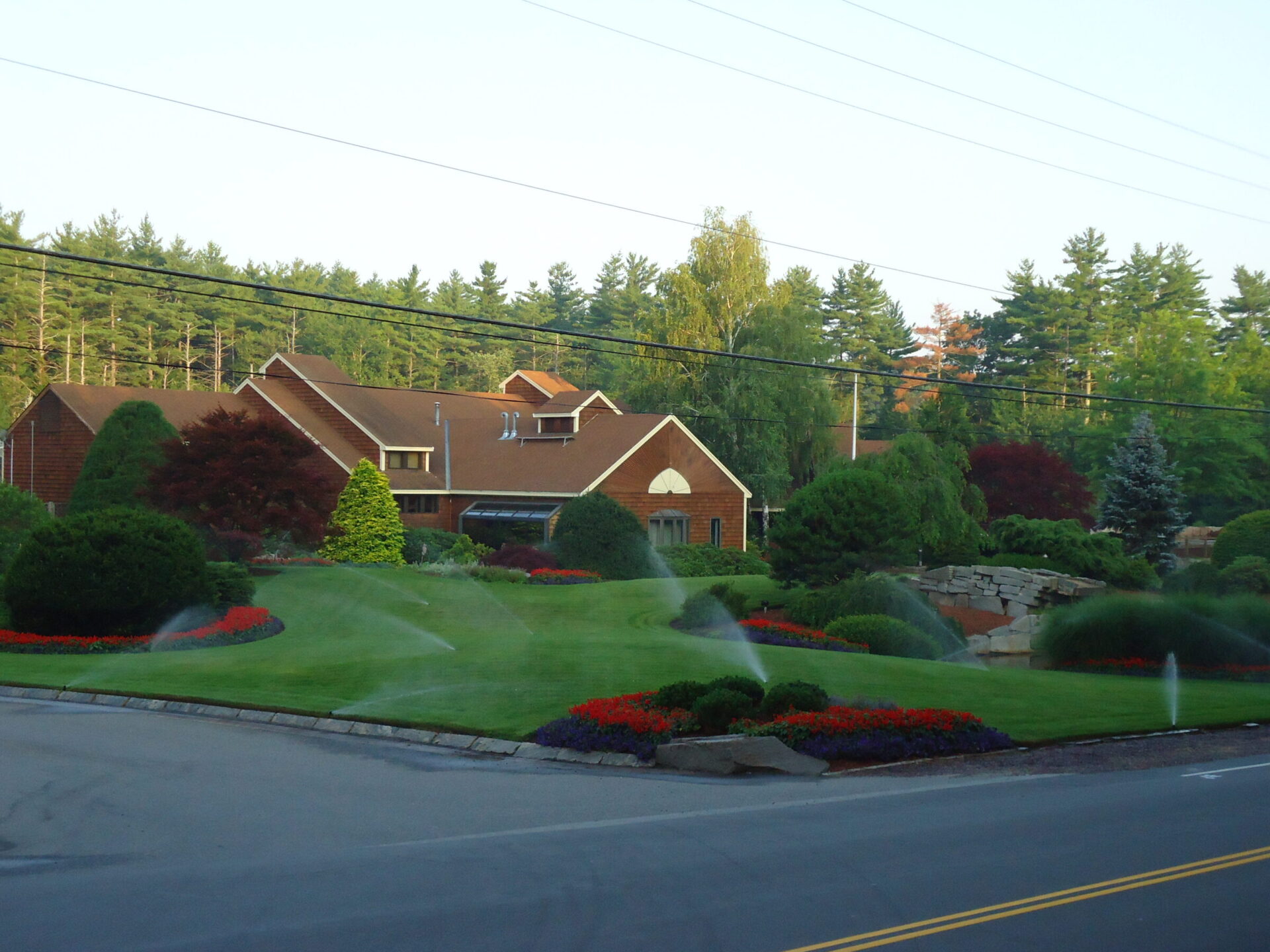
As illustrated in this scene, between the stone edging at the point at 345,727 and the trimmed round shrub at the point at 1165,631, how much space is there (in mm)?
13808

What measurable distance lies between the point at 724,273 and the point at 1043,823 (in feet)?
166

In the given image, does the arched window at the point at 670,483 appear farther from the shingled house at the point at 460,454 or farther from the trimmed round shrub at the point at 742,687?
the trimmed round shrub at the point at 742,687

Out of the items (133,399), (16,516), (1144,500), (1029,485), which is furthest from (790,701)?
(133,399)

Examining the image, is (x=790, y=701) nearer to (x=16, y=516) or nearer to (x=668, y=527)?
(x=16, y=516)

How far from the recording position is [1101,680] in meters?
23.2

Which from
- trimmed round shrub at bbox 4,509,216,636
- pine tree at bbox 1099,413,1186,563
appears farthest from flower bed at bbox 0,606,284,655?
pine tree at bbox 1099,413,1186,563

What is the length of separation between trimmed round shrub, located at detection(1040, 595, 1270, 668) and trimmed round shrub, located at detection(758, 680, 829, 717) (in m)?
10.8

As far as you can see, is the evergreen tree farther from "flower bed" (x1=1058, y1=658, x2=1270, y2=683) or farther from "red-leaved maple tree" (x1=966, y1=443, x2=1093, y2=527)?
"red-leaved maple tree" (x1=966, y1=443, x2=1093, y2=527)

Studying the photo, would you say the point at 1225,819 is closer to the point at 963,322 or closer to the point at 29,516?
the point at 29,516

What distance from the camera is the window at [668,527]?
1981 inches

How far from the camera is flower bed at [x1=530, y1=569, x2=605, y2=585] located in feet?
126

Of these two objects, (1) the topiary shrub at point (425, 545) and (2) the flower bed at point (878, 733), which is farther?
(1) the topiary shrub at point (425, 545)

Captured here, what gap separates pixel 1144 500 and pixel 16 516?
1555 inches

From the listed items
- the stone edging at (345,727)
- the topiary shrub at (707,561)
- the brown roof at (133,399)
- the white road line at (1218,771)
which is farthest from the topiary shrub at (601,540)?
the white road line at (1218,771)
